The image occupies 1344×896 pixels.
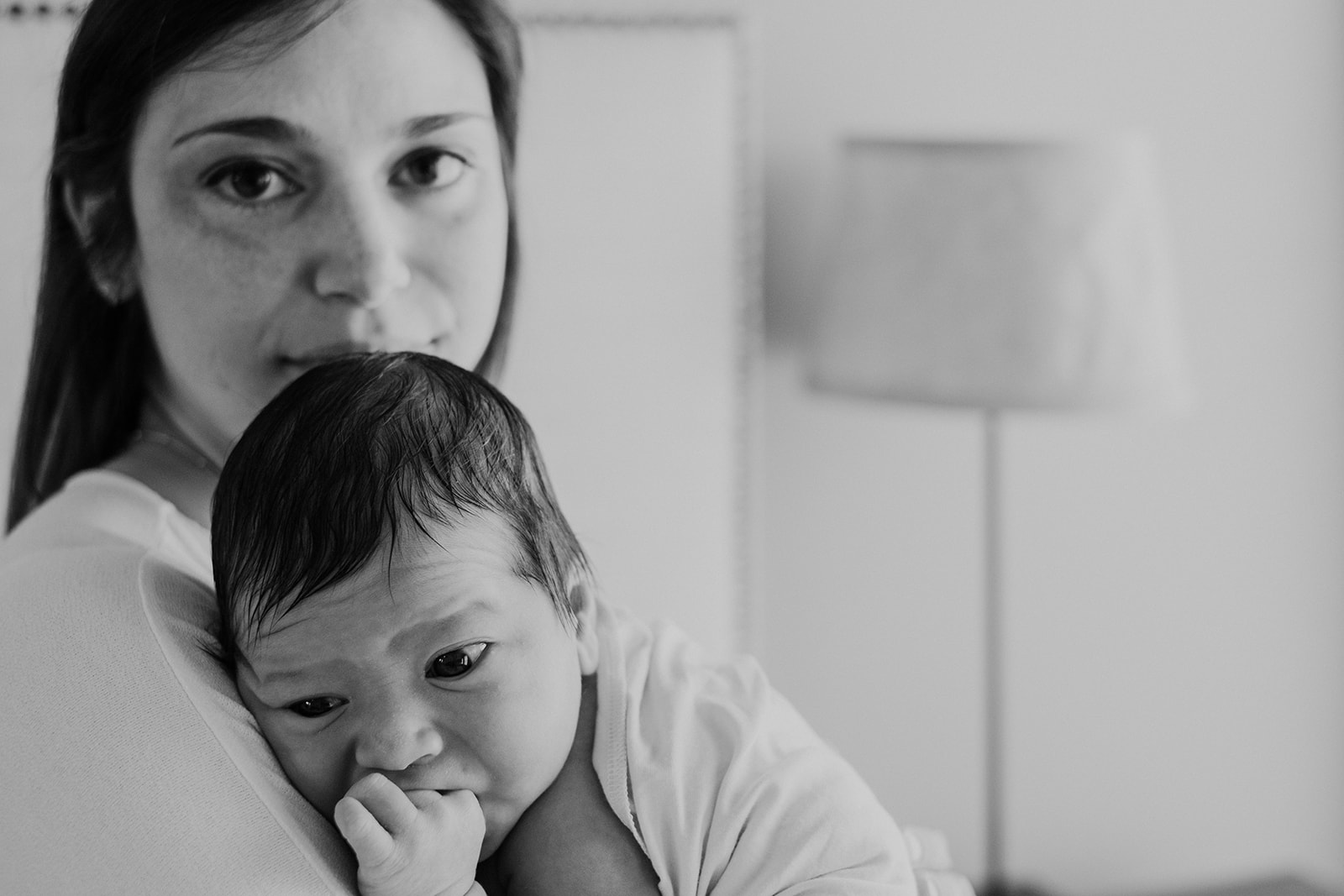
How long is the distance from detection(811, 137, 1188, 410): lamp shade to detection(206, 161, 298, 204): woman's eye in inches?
45.7

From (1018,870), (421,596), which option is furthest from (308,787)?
(1018,870)

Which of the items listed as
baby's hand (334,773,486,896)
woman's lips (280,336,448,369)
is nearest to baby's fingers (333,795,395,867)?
baby's hand (334,773,486,896)

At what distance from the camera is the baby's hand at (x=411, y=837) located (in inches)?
25.2

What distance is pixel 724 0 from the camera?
7.07 feet

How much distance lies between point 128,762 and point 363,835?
0.37 feet

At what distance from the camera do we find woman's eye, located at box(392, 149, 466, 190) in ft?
2.98

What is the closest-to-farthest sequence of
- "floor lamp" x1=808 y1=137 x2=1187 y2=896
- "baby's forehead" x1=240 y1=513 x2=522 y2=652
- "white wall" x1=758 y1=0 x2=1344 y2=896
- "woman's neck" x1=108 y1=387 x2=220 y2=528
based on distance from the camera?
"baby's forehead" x1=240 y1=513 x2=522 y2=652, "woman's neck" x1=108 y1=387 x2=220 y2=528, "floor lamp" x1=808 y1=137 x2=1187 y2=896, "white wall" x1=758 y1=0 x2=1344 y2=896

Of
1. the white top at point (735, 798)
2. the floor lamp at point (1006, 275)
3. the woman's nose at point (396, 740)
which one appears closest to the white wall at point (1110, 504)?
the floor lamp at point (1006, 275)

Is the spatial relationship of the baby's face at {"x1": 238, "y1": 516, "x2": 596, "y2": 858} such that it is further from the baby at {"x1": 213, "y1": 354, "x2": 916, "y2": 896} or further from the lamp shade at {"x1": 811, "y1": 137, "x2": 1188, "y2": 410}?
the lamp shade at {"x1": 811, "y1": 137, "x2": 1188, "y2": 410}

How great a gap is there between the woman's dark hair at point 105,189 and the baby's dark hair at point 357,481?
0.79 ft

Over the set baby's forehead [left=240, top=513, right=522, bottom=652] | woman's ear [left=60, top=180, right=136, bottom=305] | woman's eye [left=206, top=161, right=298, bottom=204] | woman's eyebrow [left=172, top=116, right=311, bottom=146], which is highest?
woman's eyebrow [left=172, top=116, right=311, bottom=146]

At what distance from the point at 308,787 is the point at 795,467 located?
1.64 m

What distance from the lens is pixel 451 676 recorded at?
0.74 meters

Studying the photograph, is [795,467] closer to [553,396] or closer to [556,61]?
[553,396]
